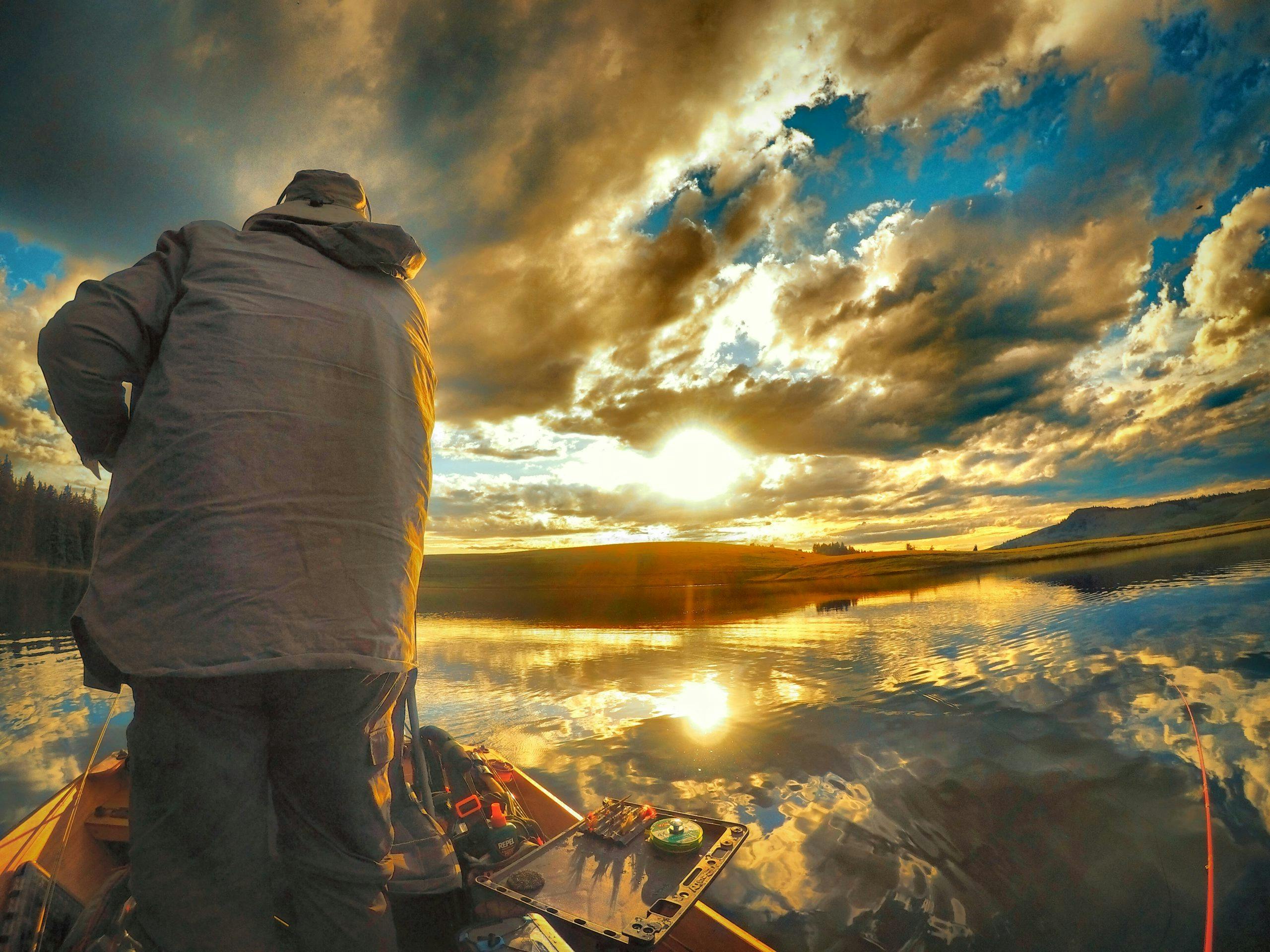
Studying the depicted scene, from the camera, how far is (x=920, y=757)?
16.4 feet

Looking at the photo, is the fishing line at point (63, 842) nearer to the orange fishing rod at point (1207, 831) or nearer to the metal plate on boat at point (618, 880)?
the metal plate on boat at point (618, 880)

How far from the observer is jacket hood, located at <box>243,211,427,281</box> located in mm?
1406

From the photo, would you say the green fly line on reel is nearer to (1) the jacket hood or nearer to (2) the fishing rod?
(2) the fishing rod

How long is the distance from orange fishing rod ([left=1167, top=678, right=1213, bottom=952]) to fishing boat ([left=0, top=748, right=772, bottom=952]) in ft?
7.21

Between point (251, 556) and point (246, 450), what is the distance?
0.72 ft

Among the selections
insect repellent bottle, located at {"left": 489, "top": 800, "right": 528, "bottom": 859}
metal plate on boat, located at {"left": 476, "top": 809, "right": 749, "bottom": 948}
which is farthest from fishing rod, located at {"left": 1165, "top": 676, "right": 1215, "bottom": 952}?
insect repellent bottle, located at {"left": 489, "top": 800, "right": 528, "bottom": 859}

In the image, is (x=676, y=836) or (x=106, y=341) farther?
(x=676, y=836)

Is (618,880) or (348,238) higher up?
(348,238)

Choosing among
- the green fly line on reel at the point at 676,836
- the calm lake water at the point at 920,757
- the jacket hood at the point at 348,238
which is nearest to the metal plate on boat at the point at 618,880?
the green fly line on reel at the point at 676,836

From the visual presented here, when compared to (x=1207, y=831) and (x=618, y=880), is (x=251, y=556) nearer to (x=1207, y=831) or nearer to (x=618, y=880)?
(x=618, y=880)

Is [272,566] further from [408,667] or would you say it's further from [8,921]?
[8,921]

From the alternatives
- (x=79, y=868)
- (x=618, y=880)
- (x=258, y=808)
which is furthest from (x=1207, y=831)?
(x=79, y=868)

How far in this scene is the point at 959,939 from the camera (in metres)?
2.63

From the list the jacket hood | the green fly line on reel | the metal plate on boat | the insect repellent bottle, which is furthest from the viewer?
the insect repellent bottle
